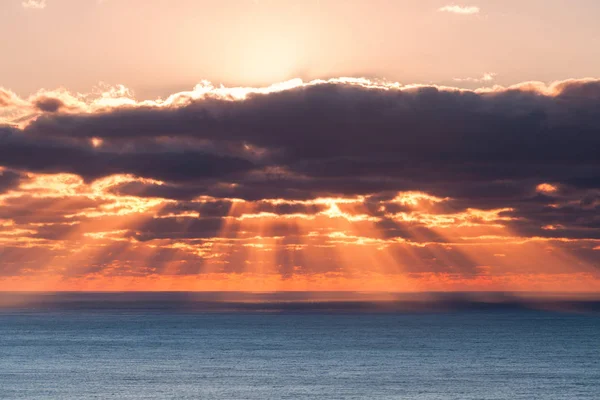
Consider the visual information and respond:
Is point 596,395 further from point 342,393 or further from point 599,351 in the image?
point 599,351

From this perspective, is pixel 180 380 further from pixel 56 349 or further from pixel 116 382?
pixel 56 349

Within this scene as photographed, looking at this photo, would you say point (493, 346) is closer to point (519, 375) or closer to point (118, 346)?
point (519, 375)

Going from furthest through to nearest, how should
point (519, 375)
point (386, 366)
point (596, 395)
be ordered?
point (386, 366) → point (519, 375) → point (596, 395)

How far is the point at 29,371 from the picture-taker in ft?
483

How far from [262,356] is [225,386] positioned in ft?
145

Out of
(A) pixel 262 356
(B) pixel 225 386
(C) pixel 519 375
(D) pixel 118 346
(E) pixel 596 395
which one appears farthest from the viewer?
(D) pixel 118 346

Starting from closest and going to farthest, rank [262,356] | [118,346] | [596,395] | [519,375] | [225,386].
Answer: [596,395] < [225,386] < [519,375] < [262,356] < [118,346]

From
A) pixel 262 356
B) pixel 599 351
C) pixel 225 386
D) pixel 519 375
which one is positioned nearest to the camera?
pixel 225 386

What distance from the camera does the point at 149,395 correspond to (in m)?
119

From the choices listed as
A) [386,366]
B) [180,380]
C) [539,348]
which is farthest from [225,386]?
[539,348]

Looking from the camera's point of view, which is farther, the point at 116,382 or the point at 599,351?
the point at 599,351

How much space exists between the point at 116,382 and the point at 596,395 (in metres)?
65.9

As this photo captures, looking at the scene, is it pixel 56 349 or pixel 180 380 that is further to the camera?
pixel 56 349

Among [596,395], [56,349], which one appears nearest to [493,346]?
[596,395]
